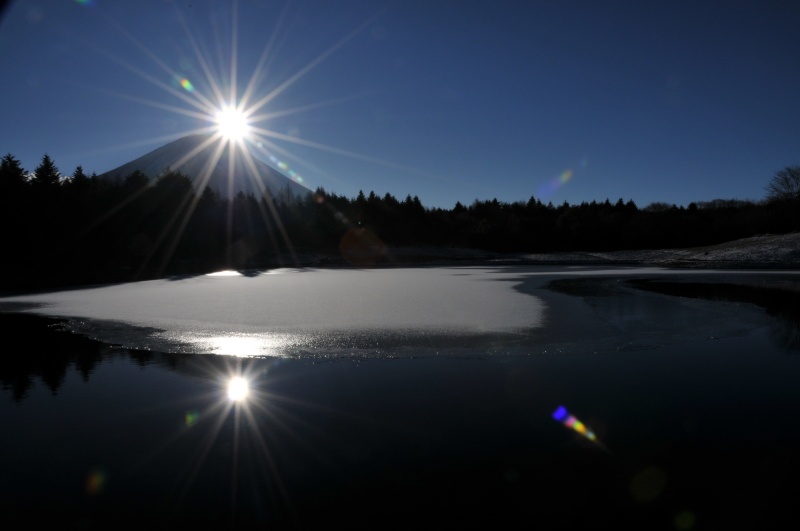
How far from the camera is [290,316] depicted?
38.2ft

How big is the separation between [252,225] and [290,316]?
6099 cm

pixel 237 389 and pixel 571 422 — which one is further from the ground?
pixel 237 389

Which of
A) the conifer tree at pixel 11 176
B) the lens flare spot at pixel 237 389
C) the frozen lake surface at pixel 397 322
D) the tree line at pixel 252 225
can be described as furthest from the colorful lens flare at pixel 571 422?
the conifer tree at pixel 11 176

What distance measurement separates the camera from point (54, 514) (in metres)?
3.23

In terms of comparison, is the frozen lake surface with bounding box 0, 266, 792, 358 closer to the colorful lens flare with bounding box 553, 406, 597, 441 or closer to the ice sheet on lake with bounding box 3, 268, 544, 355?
the ice sheet on lake with bounding box 3, 268, 544, 355

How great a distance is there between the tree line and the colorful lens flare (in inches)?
1244

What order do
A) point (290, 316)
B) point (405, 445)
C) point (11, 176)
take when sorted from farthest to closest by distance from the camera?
point (11, 176) → point (290, 316) → point (405, 445)

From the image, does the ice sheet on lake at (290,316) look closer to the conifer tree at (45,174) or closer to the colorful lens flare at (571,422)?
the colorful lens flare at (571,422)

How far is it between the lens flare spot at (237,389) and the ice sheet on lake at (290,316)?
1.66 meters

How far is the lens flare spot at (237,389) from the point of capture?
559 centimetres

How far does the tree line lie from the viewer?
39188 millimetres

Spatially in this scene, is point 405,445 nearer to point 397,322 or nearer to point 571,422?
point 571,422

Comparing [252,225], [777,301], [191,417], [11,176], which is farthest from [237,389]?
[252,225]

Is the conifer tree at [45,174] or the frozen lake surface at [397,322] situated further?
the conifer tree at [45,174]
